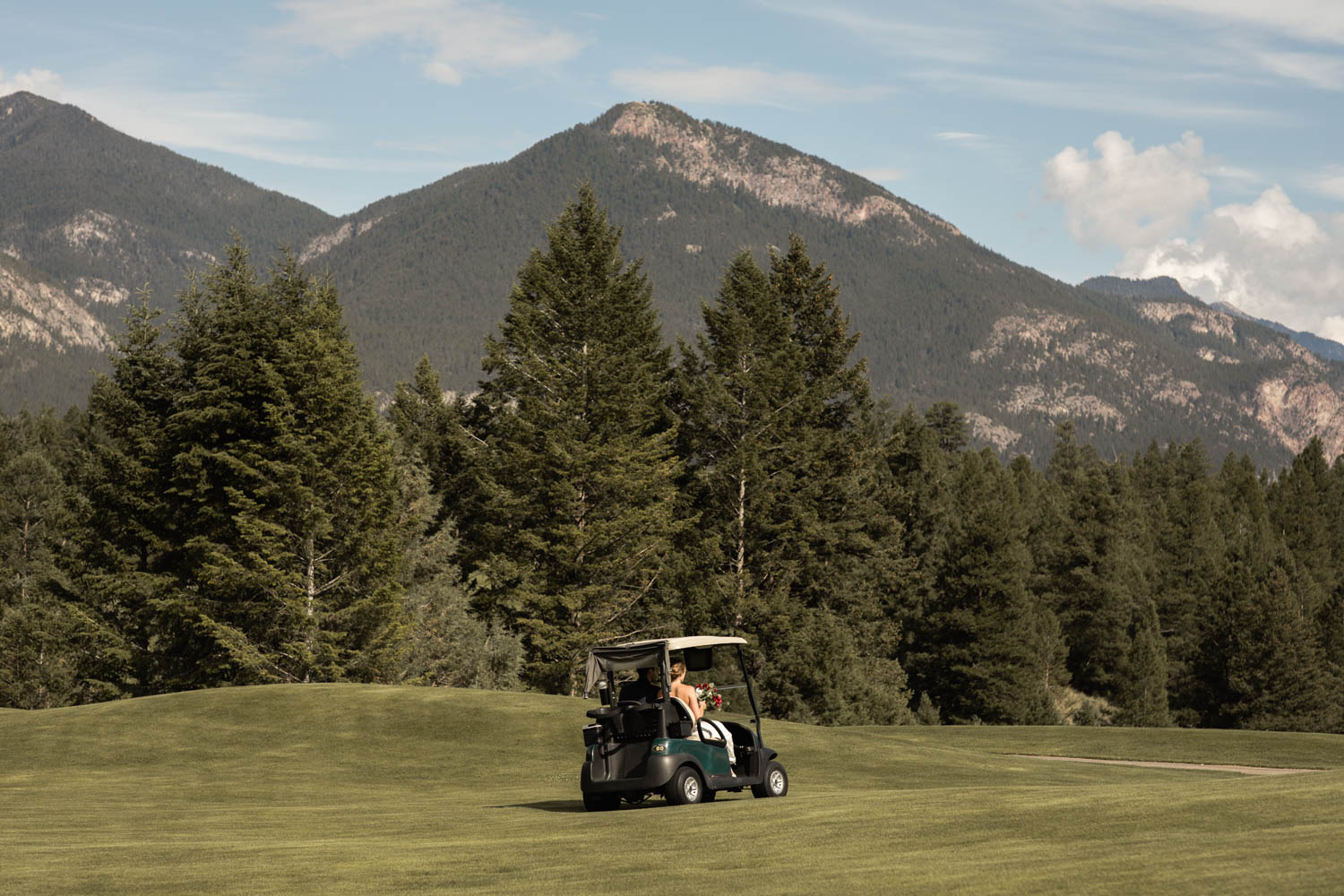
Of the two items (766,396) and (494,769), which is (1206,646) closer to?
(766,396)

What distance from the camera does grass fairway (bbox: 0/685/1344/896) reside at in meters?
12.0

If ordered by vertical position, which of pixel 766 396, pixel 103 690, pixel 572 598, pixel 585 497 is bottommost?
pixel 103 690

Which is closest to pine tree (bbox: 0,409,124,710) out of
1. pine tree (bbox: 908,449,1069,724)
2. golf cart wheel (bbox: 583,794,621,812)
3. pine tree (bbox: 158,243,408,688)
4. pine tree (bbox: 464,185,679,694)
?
pine tree (bbox: 158,243,408,688)

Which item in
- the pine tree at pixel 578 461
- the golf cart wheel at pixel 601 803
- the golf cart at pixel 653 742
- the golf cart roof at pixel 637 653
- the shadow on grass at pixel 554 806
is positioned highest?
the pine tree at pixel 578 461

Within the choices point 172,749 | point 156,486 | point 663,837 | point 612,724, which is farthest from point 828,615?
point 663,837

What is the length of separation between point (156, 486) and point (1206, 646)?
224 feet

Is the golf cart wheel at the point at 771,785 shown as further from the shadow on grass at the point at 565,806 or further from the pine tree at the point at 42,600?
the pine tree at the point at 42,600

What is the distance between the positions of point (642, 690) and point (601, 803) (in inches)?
80.7

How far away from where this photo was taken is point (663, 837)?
51.4ft

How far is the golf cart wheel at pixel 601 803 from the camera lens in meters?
20.0

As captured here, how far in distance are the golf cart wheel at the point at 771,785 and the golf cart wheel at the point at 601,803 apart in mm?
2254

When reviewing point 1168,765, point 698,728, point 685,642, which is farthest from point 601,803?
point 1168,765

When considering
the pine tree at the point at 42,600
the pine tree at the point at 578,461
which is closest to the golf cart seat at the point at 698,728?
the pine tree at the point at 578,461

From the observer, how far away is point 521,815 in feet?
65.2
